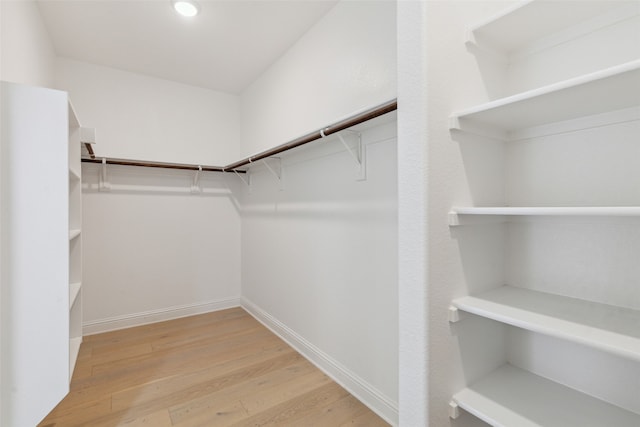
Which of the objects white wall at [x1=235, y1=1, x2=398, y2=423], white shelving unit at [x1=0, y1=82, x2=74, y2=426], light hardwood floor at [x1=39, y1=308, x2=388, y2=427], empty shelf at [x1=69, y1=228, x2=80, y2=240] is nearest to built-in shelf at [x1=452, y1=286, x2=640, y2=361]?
white wall at [x1=235, y1=1, x2=398, y2=423]

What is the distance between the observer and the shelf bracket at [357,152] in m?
1.72

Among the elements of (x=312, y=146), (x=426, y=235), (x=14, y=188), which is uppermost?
(x=312, y=146)

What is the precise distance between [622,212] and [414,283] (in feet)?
1.77

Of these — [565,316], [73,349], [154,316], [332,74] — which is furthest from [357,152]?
[154,316]

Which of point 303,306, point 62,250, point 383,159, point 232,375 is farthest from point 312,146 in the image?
point 232,375

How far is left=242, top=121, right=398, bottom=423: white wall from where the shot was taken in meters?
1.60

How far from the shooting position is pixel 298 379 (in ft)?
6.38

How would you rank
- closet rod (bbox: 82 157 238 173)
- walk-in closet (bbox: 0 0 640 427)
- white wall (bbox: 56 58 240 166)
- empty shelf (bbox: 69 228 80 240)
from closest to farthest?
walk-in closet (bbox: 0 0 640 427)
empty shelf (bbox: 69 228 80 240)
closet rod (bbox: 82 157 238 173)
white wall (bbox: 56 58 240 166)

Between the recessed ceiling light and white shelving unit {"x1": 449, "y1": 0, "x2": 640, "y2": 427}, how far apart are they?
67.7 inches

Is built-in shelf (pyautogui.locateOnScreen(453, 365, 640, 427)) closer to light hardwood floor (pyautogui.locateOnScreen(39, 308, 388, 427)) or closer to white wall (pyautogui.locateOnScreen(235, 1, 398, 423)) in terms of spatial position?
white wall (pyautogui.locateOnScreen(235, 1, 398, 423))

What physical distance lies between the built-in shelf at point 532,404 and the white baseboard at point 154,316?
9.04ft

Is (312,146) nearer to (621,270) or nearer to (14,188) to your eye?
(14,188)

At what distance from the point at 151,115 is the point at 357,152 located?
7.42 ft

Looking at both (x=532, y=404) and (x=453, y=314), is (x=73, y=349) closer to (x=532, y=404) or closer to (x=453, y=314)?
(x=453, y=314)
